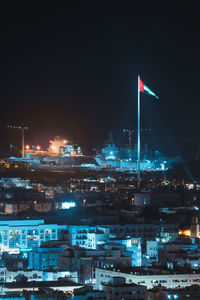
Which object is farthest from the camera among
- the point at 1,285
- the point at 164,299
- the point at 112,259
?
the point at 112,259

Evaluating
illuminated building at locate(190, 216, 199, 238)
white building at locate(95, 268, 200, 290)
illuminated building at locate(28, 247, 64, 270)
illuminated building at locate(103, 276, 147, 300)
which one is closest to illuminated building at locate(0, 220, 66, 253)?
illuminated building at locate(28, 247, 64, 270)

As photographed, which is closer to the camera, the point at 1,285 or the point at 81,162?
the point at 1,285

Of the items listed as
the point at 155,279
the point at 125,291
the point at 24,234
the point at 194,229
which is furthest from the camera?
the point at 194,229

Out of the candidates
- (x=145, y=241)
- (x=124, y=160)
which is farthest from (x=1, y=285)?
(x=124, y=160)

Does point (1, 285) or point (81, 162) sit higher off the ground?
point (81, 162)

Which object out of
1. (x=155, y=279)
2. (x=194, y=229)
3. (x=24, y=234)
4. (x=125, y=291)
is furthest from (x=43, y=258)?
(x=125, y=291)

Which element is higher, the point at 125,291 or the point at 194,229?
the point at 194,229

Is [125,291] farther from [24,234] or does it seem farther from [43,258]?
[24,234]

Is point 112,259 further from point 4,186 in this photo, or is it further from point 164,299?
point 4,186

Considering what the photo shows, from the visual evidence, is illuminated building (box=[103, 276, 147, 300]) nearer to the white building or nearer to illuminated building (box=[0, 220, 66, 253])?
the white building

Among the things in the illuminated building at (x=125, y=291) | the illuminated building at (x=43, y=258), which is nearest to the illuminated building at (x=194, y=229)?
the illuminated building at (x=43, y=258)

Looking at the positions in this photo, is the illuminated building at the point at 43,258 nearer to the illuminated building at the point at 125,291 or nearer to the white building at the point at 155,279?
the white building at the point at 155,279
